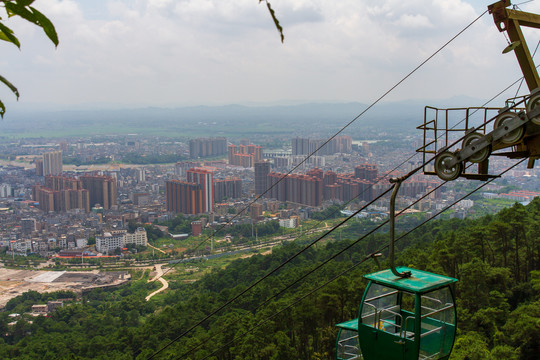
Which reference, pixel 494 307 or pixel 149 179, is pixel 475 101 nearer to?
pixel 149 179

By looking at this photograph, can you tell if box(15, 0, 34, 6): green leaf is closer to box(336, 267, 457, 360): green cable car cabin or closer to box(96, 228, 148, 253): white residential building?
box(336, 267, 457, 360): green cable car cabin

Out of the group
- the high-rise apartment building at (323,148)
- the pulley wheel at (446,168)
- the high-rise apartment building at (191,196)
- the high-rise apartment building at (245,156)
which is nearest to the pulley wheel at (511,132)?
the pulley wheel at (446,168)

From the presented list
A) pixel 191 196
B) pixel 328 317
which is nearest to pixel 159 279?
pixel 191 196

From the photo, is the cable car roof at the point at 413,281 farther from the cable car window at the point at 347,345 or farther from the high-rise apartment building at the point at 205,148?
the high-rise apartment building at the point at 205,148

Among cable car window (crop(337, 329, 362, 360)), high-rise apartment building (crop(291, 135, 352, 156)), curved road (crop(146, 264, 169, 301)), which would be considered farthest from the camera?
high-rise apartment building (crop(291, 135, 352, 156))

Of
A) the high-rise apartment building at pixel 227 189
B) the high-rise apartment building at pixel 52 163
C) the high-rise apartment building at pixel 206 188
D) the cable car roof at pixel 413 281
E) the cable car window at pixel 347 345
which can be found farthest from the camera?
the high-rise apartment building at pixel 52 163

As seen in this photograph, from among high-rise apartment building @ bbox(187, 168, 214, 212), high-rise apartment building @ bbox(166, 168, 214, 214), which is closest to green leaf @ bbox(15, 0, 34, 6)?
high-rise apartment building @ bbox(166, 168, 214, 214)
